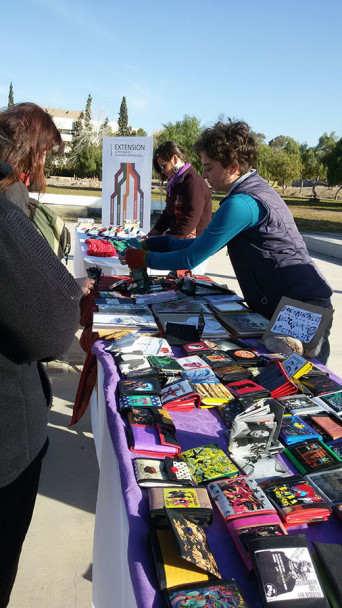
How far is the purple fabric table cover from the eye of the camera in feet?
2.50

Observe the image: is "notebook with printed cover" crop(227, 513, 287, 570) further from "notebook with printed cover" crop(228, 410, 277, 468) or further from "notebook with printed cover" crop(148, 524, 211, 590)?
"notebook with printed cover" crop(228, 410, 277, 468)

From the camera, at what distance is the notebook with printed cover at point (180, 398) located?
1312 millimetres

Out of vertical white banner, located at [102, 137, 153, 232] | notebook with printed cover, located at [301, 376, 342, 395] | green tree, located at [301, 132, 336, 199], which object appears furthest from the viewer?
green tree, located at [301, 132, 336, 199]

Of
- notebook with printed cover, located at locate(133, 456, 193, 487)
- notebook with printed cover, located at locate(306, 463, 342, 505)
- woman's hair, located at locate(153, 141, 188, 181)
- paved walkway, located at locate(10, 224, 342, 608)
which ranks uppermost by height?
woman's hair, located at locate(153, 141, 188, 181)

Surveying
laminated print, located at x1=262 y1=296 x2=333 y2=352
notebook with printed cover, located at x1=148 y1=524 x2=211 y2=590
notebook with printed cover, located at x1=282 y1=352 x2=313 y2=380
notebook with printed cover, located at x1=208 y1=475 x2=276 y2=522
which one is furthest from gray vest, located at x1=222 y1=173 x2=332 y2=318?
notebook with printed cover, located at x1=148 y1=524 x2=211 y2=590

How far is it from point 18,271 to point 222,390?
818 millimetres

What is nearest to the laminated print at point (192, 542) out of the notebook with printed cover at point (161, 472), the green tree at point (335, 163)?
the notebook with printed cover at point (161, 472)

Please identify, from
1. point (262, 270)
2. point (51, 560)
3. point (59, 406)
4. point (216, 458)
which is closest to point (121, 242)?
point (59, 406)

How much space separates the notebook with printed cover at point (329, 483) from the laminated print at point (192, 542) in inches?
12.0

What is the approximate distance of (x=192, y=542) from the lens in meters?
0.79

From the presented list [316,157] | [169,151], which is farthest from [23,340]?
[316,157]

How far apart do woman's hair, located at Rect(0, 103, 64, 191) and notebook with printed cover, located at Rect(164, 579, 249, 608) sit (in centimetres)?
128

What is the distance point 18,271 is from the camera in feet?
2.51

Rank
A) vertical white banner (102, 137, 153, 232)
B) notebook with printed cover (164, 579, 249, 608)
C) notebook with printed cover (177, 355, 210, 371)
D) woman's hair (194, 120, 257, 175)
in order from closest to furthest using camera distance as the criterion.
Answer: notebook with printed cover (164, 579, 249, 608) < notebook with printed cover (177, 355, 210, 371) < woman's hair (194, 120, 257, 175) < vertical white banner (102, 137, 153, 232)
